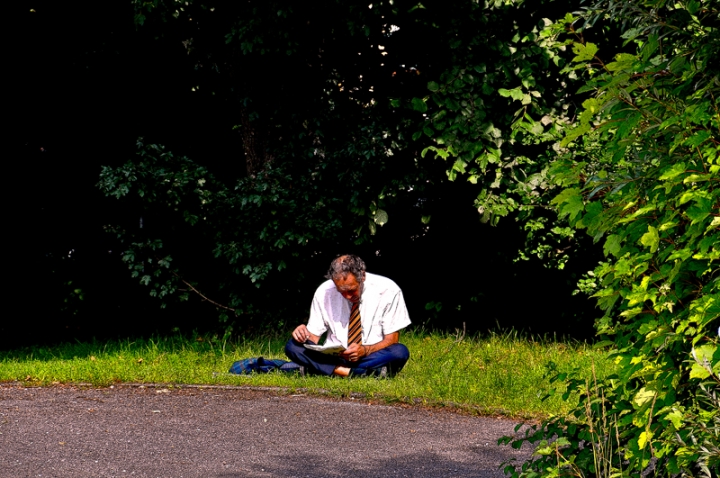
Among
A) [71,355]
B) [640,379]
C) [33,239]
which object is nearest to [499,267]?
[71,355]

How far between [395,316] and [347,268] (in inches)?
24.7

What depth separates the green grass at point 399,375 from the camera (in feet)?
25.3

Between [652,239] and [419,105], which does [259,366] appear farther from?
[652,239]

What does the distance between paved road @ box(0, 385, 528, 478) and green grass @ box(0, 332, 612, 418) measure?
0.28 m

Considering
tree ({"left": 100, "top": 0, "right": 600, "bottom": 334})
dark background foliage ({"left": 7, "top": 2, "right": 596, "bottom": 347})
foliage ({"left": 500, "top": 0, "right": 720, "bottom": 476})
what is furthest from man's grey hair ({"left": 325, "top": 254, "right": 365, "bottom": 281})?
foliage ({"left": 500, "top": 0, "right": 720, "bottom": 476})

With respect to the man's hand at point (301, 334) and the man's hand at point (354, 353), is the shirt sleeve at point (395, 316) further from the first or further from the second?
the man's hand at point (301, 334)

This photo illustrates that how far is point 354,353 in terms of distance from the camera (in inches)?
331

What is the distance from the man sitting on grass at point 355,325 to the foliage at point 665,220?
4726mm

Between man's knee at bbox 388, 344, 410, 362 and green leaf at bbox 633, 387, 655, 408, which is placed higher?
green leaf at bbox 633, 387, 655, 408

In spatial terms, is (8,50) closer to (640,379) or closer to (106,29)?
(106,29)

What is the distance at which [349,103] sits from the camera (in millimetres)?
10766

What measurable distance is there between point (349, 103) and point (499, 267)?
2.65 metres

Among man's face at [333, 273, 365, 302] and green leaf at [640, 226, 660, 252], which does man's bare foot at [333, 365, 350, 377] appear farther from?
green leaf at [640, 226, 660, 252]

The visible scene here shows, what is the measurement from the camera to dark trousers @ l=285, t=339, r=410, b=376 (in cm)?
846
